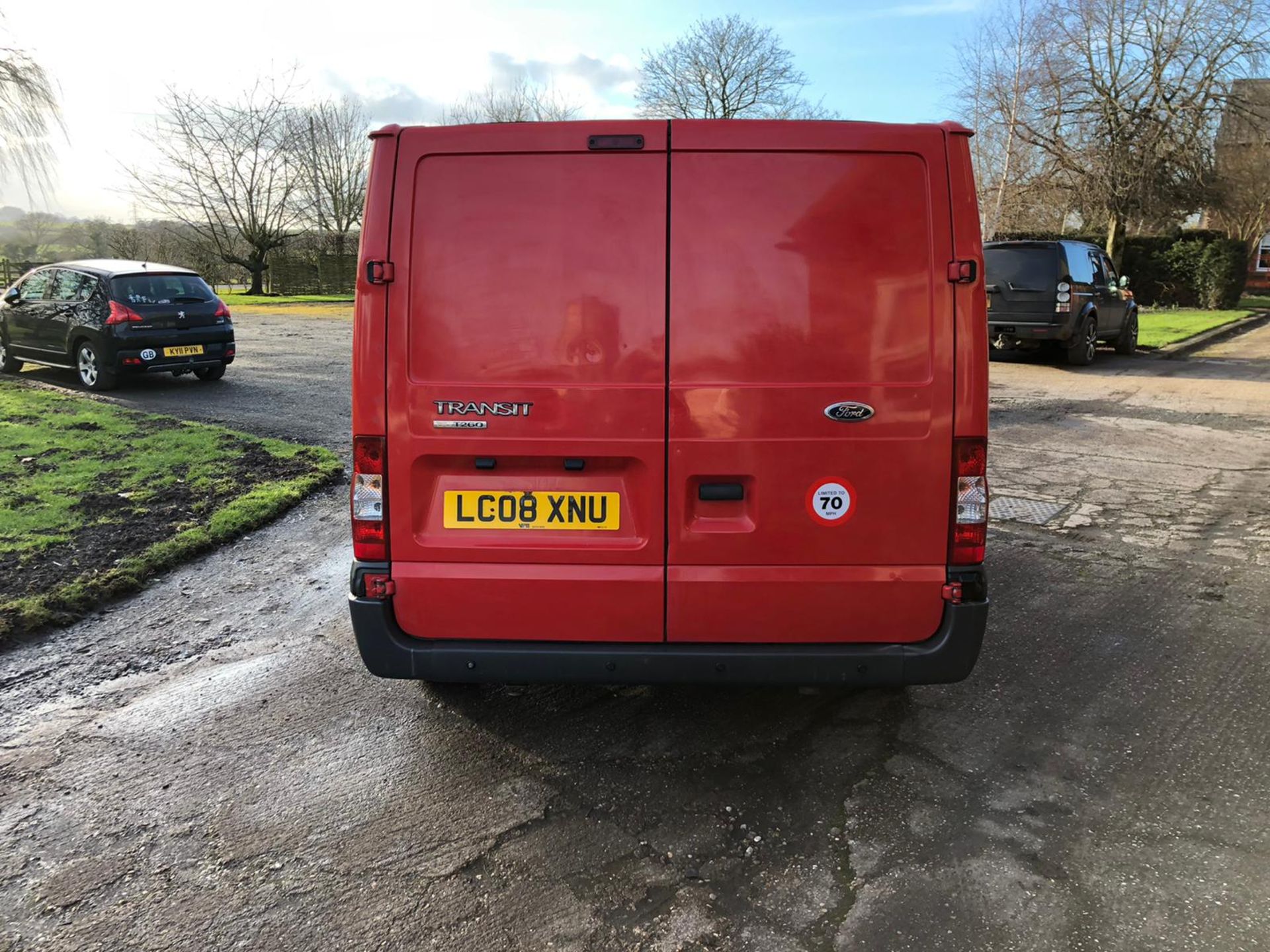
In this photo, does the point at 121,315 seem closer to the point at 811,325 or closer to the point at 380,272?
the point at 380,272

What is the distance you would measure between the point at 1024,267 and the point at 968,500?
13.0m

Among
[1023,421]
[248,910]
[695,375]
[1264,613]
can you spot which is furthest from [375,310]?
[1023,421]

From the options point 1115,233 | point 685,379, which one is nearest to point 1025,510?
point 685,379

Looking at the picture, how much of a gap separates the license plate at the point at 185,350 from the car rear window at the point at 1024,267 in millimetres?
12015

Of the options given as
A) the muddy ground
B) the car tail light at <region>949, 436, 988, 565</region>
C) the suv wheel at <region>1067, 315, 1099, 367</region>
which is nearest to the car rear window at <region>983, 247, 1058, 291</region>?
the suv wheel at <region>1067, 315, 1099, 367</region>

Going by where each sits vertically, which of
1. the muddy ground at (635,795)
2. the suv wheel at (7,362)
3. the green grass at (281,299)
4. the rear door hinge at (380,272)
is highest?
the green grass at (281,299)

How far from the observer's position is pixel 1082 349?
14773 millimetres

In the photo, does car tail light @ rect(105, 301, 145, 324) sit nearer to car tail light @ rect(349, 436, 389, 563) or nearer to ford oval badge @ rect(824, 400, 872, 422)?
car tail light @ rect(349, 436, 389, 563)

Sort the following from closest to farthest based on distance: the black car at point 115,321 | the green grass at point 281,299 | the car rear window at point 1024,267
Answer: the black car at point 115,321 < the car rear window at point 1024,267 < the green grass at point 281,299

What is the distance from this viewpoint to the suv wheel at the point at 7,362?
1310 cm

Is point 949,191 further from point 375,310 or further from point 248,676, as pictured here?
point 248,676

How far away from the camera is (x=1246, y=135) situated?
27.7 m

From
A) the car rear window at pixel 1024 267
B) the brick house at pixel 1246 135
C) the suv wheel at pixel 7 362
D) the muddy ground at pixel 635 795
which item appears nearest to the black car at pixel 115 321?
the suv wheel at pixel 7 362

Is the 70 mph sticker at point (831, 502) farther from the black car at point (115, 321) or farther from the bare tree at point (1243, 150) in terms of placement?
the bare tree at point (1243, 150)
